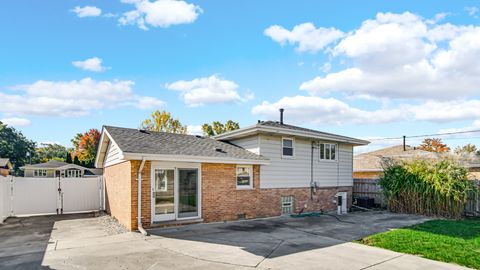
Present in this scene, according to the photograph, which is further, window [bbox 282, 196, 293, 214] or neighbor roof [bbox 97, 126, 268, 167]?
window [bbox 282, 196, 293, 214]

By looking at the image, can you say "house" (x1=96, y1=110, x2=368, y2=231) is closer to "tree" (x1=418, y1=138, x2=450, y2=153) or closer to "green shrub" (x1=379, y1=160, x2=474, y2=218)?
"green shrub" (x1=379, y1=160, x2=474, y2=218)

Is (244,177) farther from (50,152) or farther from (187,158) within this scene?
(50,152)

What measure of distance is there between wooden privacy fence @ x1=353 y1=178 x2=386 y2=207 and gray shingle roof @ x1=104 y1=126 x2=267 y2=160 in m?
7.60

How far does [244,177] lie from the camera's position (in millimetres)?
12508

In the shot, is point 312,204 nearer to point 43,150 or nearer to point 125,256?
point 125,256

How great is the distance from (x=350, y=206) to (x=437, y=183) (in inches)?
176

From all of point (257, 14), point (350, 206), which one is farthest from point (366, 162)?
Result: point (257, 14)

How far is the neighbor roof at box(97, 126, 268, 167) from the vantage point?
9992 mm

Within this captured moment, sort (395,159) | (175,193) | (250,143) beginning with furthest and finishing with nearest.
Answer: (395,159)
(250,143)
(175,193)

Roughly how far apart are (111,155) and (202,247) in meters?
7.40

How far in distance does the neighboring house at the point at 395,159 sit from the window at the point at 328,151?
243 cm

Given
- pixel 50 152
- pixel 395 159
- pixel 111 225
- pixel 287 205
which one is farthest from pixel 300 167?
pixel 50 152

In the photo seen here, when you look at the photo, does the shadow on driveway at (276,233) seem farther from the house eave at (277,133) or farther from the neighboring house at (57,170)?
the neighboring house at (57,170)

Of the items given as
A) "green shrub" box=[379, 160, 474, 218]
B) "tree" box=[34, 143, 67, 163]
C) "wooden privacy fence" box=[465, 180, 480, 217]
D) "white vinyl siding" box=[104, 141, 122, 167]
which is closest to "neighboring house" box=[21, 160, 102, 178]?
"white vinyl siding" box=[104, 141, 122, 167]
